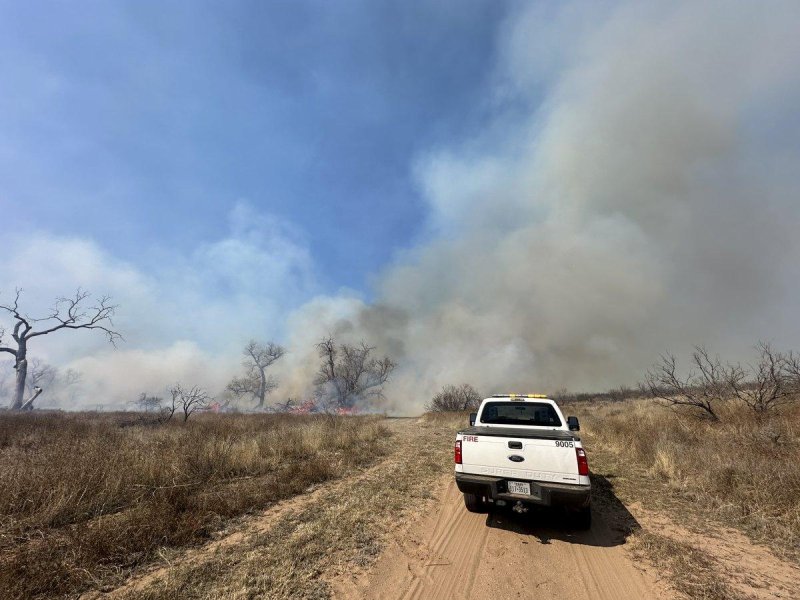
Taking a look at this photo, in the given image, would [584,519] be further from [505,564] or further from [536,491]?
[505,564]

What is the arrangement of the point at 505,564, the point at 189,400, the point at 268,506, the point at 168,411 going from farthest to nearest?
1. the point at 168,411
2. the point at 189,400
3. the point at 268,506
4. the point at 505,564

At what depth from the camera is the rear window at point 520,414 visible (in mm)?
7148

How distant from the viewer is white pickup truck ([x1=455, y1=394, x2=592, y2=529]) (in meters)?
5.07

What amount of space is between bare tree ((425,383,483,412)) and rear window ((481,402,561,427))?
25.0 metres

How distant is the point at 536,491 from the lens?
5.20m

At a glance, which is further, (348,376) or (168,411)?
(348,376)

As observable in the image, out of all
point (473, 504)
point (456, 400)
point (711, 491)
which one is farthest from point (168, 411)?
point (711, 491)

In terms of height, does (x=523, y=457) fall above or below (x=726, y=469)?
above

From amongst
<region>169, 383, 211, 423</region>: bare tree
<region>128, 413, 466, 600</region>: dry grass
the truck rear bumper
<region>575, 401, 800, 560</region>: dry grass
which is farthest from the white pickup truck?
<region>169, 383, 211, 423</region>: bare tree

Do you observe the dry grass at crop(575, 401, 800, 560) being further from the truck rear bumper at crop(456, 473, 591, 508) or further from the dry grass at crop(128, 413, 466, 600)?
the dry grass at crop(128, 413, 466, 600)

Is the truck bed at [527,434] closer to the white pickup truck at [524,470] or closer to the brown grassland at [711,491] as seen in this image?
the white pickup truck at [524,470]

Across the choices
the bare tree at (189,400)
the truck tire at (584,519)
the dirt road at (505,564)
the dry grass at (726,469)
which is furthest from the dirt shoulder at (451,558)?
the bare tree at (189,400)

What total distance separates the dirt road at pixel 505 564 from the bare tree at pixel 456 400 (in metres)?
Answer: 26.7

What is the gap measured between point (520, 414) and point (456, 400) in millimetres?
26139
